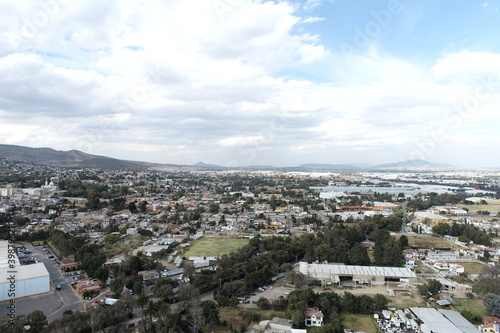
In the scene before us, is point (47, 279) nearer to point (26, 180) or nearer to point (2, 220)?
point (2, 220)

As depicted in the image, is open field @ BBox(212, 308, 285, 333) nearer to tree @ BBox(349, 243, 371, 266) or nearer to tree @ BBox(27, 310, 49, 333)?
tree @ BBox(27, 310, 49, 333)

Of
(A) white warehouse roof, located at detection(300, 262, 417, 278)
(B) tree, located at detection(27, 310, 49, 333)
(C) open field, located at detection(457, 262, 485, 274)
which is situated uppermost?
(B) tree, located at detection(27, 310, 49, 333)

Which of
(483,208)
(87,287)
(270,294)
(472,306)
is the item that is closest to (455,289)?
(472,306)

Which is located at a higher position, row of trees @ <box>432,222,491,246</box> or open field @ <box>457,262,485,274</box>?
row of trees @ <box>432,222,491,246</box>

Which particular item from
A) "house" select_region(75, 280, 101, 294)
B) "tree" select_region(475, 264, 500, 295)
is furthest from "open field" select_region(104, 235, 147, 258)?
"tree" select_region(475, 264, 500, 295)

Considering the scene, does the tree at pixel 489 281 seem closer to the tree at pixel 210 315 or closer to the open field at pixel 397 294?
the open field at pixel 397 294

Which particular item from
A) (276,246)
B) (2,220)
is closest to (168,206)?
(2,220)
